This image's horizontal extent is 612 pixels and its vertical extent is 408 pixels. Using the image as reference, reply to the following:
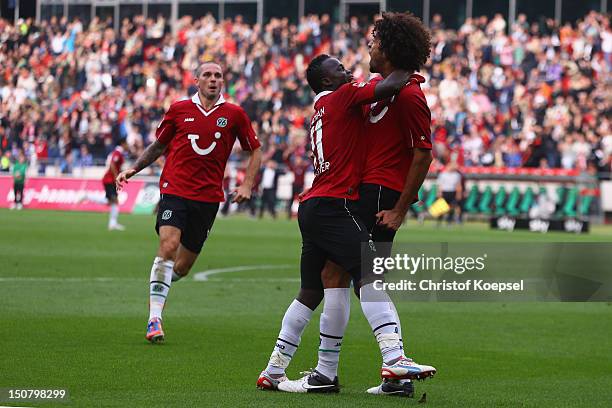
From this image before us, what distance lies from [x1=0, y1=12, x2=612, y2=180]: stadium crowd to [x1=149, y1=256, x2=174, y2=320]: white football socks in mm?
25542

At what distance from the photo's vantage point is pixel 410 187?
7.82 metres

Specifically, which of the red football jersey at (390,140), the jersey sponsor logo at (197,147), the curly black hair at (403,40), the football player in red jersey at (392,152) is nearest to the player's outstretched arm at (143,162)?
the jersey sponsor logo at (197,147)

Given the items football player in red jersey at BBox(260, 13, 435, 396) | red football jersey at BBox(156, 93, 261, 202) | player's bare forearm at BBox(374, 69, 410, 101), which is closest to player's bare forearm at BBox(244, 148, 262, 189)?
red football jersey at BBox(156, 93, 261, 202)

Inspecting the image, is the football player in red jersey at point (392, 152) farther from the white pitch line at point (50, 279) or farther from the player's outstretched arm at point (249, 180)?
the white pitch line at point (50, 279)

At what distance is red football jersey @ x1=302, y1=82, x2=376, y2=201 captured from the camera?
26.2 feet

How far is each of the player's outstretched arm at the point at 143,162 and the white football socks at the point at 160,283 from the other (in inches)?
30.0

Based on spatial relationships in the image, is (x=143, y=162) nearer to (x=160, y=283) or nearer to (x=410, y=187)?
(x=160, y=283)

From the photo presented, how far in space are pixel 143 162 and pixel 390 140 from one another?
3913mm

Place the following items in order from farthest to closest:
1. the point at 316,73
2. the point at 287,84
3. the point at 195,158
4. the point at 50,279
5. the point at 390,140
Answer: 1. the point at 287,84
2. the point at 50,279
3. the point at 195,158
4. the point at 316,73
5. the point at 390,140

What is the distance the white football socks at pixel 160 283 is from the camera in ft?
36.5

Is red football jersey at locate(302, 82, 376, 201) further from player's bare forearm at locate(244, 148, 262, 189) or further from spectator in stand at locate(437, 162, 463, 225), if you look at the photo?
spectator in stand at locate(437, 162, 463, 225)

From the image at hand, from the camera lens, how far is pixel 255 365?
9617mm

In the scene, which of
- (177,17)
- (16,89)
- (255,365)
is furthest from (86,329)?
(177,17)

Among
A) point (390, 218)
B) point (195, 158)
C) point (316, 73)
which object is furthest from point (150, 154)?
point (390, 218)
